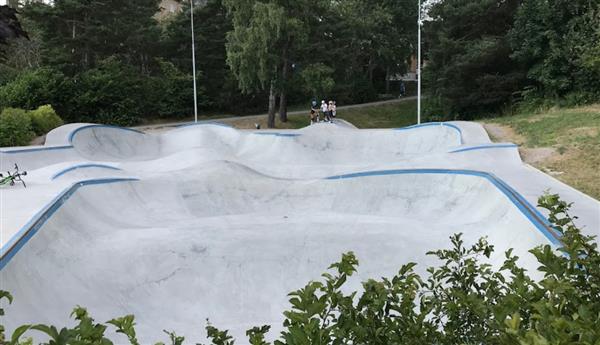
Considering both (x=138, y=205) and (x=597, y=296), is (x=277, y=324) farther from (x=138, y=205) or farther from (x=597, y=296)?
(x=138, y=205)

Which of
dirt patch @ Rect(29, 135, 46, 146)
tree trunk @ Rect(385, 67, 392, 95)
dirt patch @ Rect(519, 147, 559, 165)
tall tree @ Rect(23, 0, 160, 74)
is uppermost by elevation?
tall tree @ Rect(23, 0, 160, 74)

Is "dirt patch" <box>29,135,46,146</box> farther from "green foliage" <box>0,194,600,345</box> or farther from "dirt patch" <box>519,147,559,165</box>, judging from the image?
"green foliage" <box>0,194,600,345</box>

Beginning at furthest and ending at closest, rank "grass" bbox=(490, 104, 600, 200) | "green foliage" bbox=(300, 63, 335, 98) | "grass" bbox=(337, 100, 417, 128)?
"grass" bbox=(337, 100, 417, 128), "green foliage" bbox=(300, 63, 335, 98), "grass" bbox=(490, 104, 600, 200)

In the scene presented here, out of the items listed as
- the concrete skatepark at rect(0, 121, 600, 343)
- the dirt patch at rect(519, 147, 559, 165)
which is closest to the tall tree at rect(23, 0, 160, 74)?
the concrete skatepark at rect(0, 121, 600, 343)

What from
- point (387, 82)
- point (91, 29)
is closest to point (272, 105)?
point (91, 29)

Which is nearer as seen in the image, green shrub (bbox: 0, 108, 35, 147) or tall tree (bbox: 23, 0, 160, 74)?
green shrub (bbox: 0, 108, 35, 147)

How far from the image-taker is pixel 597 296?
7.41ft

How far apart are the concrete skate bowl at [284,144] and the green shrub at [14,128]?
2158mm

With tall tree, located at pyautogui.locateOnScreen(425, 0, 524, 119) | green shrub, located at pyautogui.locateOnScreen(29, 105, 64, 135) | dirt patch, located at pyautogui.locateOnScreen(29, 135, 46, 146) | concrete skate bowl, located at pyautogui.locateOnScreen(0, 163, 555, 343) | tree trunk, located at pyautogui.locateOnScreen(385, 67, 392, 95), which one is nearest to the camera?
concrete skate bowl, located at pyautogui.locateOnScreen(0, 163, 555, 343)

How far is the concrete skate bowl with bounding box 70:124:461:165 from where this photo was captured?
20812mm

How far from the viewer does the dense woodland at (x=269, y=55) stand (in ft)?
89.5

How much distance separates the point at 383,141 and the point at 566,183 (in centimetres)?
1083

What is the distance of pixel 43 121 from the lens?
23562 mm

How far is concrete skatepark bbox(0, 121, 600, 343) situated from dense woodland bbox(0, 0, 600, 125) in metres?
13.4
